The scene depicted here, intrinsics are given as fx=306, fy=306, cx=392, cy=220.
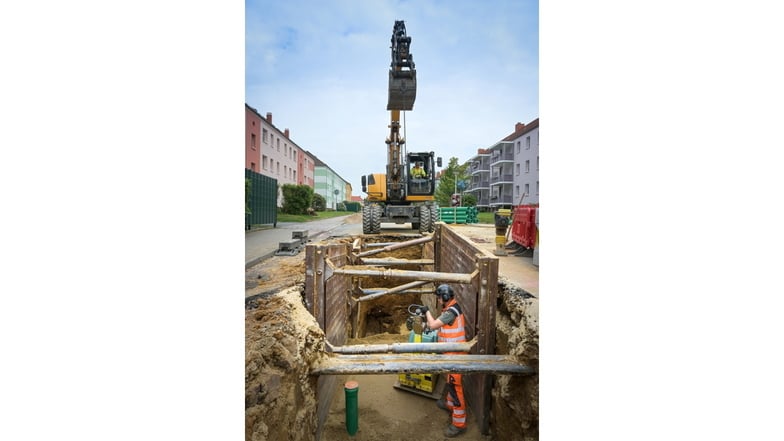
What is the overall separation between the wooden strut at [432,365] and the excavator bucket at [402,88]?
385cm

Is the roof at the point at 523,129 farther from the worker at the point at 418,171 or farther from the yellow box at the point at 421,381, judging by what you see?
the worker at the point at 418,171

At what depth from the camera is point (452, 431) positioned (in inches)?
88.4

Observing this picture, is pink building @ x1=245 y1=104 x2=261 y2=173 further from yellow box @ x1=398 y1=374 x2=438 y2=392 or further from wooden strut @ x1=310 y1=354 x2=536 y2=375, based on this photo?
yellow box @ x1=398 y1=374 x2=438 y2=392

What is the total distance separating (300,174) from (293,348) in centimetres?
105

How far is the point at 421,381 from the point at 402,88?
387 cm

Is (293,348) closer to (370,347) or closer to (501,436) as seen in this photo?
(370,347)

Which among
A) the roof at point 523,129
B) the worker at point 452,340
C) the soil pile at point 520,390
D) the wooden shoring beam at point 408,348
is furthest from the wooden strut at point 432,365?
the roof at point 523,129

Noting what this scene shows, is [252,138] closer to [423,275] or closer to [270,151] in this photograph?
[270,151]

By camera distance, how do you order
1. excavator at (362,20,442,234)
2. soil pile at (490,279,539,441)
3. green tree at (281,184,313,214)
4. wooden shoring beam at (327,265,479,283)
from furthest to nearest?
excavator at (362,20,442,234) < wooden shoring beam at (327,265,479,283) < green tree at (281,184,313,214) < soil pile at (490,279,539,441)

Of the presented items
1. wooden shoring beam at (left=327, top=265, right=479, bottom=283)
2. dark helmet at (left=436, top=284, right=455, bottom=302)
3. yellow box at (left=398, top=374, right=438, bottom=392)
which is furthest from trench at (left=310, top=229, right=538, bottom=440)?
dark helmet at (left=436, top=284, right=455, bottom=302)

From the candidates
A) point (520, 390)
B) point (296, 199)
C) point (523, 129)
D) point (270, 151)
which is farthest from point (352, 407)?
point (523, 129)

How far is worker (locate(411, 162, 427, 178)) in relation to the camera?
827 cm

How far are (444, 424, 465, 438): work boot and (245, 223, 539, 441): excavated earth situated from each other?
0.05m

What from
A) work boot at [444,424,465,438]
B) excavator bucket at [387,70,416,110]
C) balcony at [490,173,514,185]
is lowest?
work boot at [444,424,465,438]
